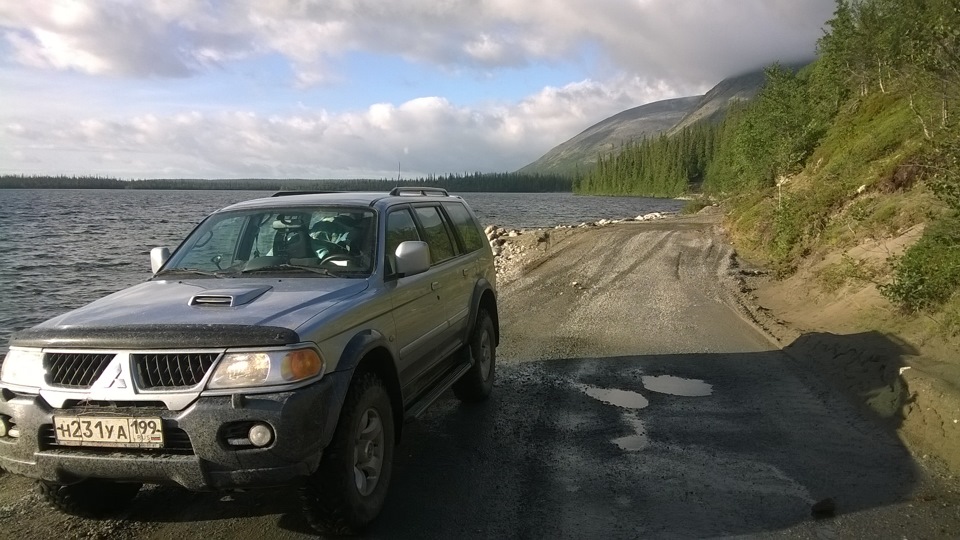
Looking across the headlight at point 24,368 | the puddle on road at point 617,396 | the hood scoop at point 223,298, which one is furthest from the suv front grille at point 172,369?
the puddle on road at point 617,396

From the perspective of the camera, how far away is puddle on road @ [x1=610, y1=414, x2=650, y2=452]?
540 cm

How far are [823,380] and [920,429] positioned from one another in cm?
172

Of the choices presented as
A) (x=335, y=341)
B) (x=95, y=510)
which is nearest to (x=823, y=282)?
(x=335, y=341)

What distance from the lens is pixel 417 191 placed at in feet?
21.2

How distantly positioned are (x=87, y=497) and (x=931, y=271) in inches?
347

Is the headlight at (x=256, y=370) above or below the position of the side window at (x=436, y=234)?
below

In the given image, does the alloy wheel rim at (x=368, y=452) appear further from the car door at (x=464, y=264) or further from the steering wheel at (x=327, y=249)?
the car door at (x=464, y=264)

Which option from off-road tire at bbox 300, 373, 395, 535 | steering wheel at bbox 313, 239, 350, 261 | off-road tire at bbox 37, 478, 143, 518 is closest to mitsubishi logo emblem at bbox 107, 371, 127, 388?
off-road tire at bbox 37, 478, 143, 518

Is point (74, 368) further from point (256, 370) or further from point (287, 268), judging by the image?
point (287, 268)

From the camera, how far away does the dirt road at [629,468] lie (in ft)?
13.3

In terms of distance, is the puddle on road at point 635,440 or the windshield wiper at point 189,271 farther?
the puddle on road at point 635,440

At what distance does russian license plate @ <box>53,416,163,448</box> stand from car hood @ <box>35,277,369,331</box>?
51 centimetres

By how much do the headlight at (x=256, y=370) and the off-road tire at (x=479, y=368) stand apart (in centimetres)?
308

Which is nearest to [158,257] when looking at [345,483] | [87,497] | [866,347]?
[87,497]
